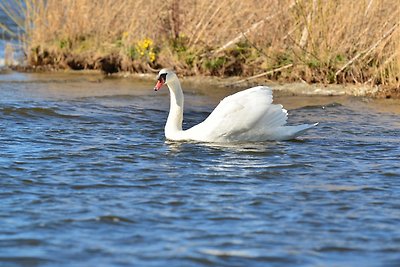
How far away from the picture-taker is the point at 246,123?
9.95 metres

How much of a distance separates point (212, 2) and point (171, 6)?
0.89 metres

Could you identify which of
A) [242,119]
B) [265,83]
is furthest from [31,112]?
[265,83]

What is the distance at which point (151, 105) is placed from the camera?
13477mm

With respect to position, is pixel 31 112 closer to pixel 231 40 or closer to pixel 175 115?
pixel 175 115

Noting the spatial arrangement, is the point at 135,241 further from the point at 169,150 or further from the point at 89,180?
the point at 169,150

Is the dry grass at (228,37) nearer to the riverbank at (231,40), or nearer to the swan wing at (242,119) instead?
the riverbank at (231,40)

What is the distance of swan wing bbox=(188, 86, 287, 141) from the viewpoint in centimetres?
994

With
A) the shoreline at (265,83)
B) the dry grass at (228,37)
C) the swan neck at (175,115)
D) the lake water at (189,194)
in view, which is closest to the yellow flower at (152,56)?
the dry grass at (228,37)

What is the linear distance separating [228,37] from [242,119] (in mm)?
6275

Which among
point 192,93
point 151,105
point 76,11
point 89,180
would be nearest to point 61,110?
point 151,105

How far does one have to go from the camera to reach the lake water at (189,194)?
5816 millimetres

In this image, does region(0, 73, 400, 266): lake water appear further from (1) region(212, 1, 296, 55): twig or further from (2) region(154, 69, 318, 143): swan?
(1) region(212, 1, 296, 55): twig

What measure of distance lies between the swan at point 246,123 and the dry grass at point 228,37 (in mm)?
3568

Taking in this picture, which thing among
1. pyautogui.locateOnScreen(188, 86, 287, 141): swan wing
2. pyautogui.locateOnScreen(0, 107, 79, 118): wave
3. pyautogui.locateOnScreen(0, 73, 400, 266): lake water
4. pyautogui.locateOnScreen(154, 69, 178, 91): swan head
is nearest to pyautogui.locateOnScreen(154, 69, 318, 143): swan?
pyautogui.locateOnScreen(188, 86, 287, 141): swan wing
